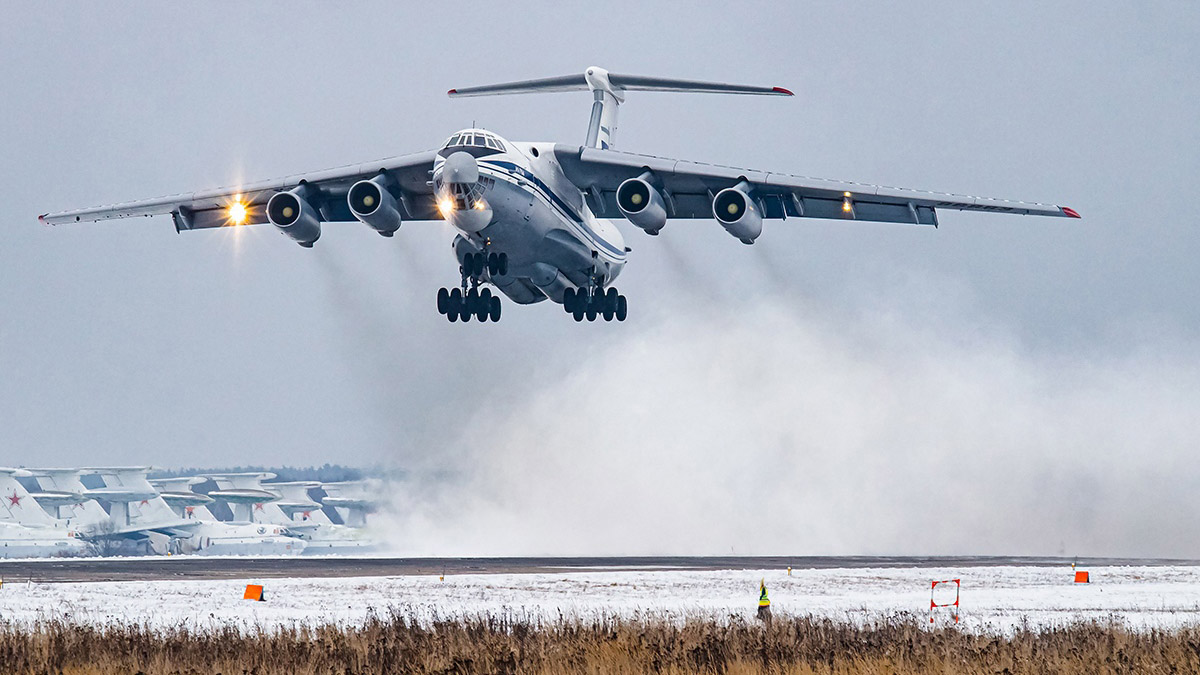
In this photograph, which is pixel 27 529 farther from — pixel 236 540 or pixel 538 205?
pixel 538 205

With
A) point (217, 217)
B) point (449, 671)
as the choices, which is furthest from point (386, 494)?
point (449, 671)

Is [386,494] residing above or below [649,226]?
below

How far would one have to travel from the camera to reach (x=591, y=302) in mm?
24656

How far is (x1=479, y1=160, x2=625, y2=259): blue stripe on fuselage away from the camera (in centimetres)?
2033

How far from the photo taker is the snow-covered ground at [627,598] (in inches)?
640

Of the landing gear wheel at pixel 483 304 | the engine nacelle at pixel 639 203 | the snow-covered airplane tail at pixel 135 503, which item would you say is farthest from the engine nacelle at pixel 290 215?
the snow-covered airplane tail at pixel 135 503

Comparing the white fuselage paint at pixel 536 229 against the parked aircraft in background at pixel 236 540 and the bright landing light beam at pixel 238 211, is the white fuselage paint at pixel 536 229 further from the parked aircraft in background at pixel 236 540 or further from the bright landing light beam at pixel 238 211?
the parked aircraft in background at pixel 236 540

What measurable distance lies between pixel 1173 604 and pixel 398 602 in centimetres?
1012

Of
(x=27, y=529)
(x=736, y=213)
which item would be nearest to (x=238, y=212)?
(x=736, y=213)

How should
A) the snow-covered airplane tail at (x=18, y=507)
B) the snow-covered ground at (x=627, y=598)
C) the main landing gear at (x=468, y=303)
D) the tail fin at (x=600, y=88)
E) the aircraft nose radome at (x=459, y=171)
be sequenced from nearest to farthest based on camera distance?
the snow-covered ground at (x=627, y=598) → the aircraft nose radome at (x=459, y=171) → the main landing gear at (x=468, y=303) → the tail fin at (x=600, y=88) → the snow-covered airplane tail at (x=18, y=507)

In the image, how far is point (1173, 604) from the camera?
18328 mm

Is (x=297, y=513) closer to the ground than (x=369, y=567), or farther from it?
farther from it

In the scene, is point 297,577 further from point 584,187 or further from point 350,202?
point 584,187

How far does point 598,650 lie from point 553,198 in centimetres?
1136
